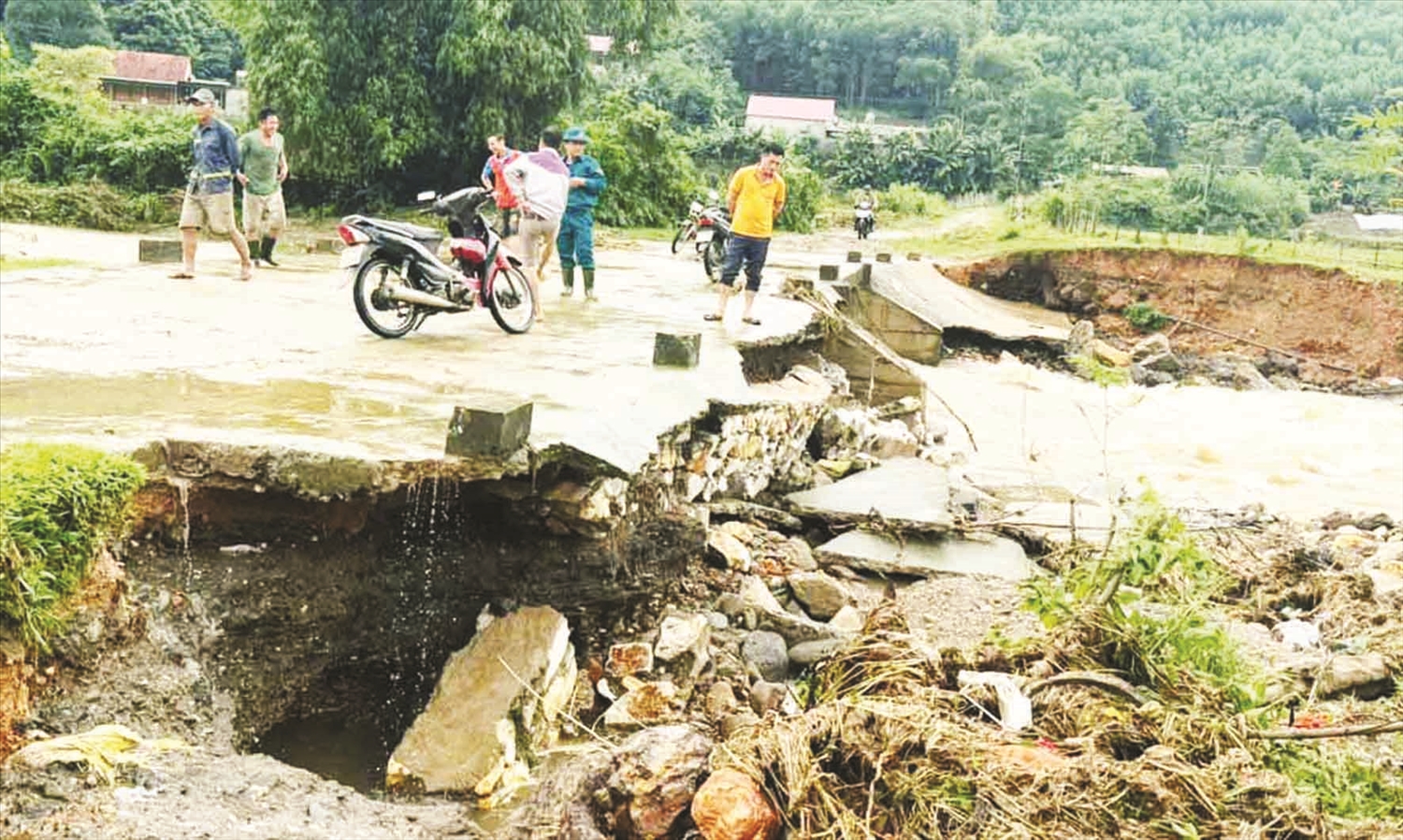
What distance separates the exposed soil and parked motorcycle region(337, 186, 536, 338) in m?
19.5

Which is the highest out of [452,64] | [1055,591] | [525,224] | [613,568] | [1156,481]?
[452,64]

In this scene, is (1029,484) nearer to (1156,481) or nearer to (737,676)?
(1156,481)

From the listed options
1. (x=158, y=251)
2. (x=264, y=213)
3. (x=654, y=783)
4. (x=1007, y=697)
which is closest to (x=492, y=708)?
(x=654, y=783)

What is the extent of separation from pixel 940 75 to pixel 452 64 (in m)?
60.7

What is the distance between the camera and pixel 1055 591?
17.1 feet

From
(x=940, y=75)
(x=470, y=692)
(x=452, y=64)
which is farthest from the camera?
(x=940, y=75)

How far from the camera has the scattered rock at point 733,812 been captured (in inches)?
155

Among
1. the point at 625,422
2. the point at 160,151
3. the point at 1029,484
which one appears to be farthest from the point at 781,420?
the point at 160,151

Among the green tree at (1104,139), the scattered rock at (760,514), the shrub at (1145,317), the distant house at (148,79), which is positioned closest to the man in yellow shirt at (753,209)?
the scattered rock at (760,514)

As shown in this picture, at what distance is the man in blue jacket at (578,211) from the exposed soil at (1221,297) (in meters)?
16.5

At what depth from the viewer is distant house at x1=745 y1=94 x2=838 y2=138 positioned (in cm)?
6325

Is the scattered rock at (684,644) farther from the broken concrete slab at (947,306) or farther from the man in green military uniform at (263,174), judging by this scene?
the broken concrete slab at (947,306)

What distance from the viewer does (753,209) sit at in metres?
10.2

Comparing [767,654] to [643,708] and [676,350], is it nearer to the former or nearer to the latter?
[643,708]
